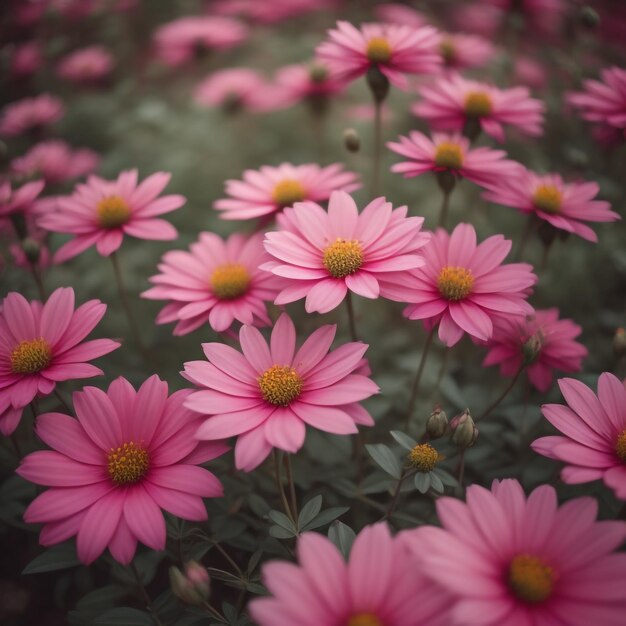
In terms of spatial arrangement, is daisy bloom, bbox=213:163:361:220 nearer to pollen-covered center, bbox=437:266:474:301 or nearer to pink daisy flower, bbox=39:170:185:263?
pink daisy flower, bbox=39:170:185:263

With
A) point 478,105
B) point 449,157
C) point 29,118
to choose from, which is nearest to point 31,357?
point 449,157

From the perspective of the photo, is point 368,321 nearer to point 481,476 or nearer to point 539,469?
point 481,476

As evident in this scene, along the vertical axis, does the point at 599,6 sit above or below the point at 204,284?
above

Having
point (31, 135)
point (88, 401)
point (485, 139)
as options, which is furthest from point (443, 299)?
point (31, 135)

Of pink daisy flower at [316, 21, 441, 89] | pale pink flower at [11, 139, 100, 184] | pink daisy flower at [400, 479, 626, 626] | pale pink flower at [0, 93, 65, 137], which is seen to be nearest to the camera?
pink daisy flower at [400, 479, 626, 626]

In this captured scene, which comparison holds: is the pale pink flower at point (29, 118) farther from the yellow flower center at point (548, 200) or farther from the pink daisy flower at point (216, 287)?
the yellow flower center at point (548, 200)

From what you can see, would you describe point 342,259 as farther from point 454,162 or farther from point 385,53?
point 385,53

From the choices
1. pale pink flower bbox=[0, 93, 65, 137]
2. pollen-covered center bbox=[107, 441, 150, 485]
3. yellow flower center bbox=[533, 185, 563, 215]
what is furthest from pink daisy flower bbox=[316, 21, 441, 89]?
pale pink flower bbox=[0, 93, 65, 137]
